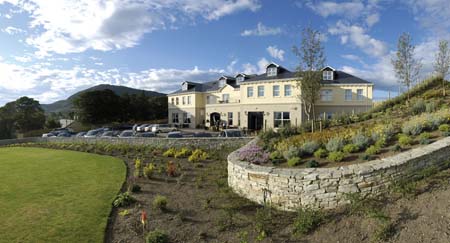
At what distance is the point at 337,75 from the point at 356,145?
24222mm

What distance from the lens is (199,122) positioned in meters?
42.8

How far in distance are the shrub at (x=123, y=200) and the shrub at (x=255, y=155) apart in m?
4.68

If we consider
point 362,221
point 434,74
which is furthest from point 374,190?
point 434,74

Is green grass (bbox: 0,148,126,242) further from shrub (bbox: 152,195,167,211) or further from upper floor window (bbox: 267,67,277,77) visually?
upper floor window (bbox: 267,67,277,77)

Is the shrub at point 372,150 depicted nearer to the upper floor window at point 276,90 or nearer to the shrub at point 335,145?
the shrub at point 335,145

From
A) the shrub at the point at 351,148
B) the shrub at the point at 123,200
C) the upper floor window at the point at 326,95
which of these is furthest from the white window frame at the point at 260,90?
the shrub at the point at 123,200

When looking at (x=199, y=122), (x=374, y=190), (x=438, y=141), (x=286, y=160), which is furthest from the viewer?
(x=199, y=122)

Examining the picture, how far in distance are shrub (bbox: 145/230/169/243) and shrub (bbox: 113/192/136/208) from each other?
287cm

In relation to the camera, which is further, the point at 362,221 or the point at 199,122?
the point at 199,122

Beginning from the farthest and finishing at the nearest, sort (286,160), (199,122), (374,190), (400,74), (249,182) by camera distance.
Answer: (199,122)
(400,74)
(286,160)
(249,182)
(374,190)

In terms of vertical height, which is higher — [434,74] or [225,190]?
[434,74]

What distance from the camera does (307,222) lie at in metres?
6.95

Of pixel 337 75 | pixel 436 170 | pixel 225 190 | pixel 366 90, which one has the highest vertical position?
pixel 337 75

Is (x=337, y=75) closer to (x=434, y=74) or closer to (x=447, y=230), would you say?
(x=434, y=74)
